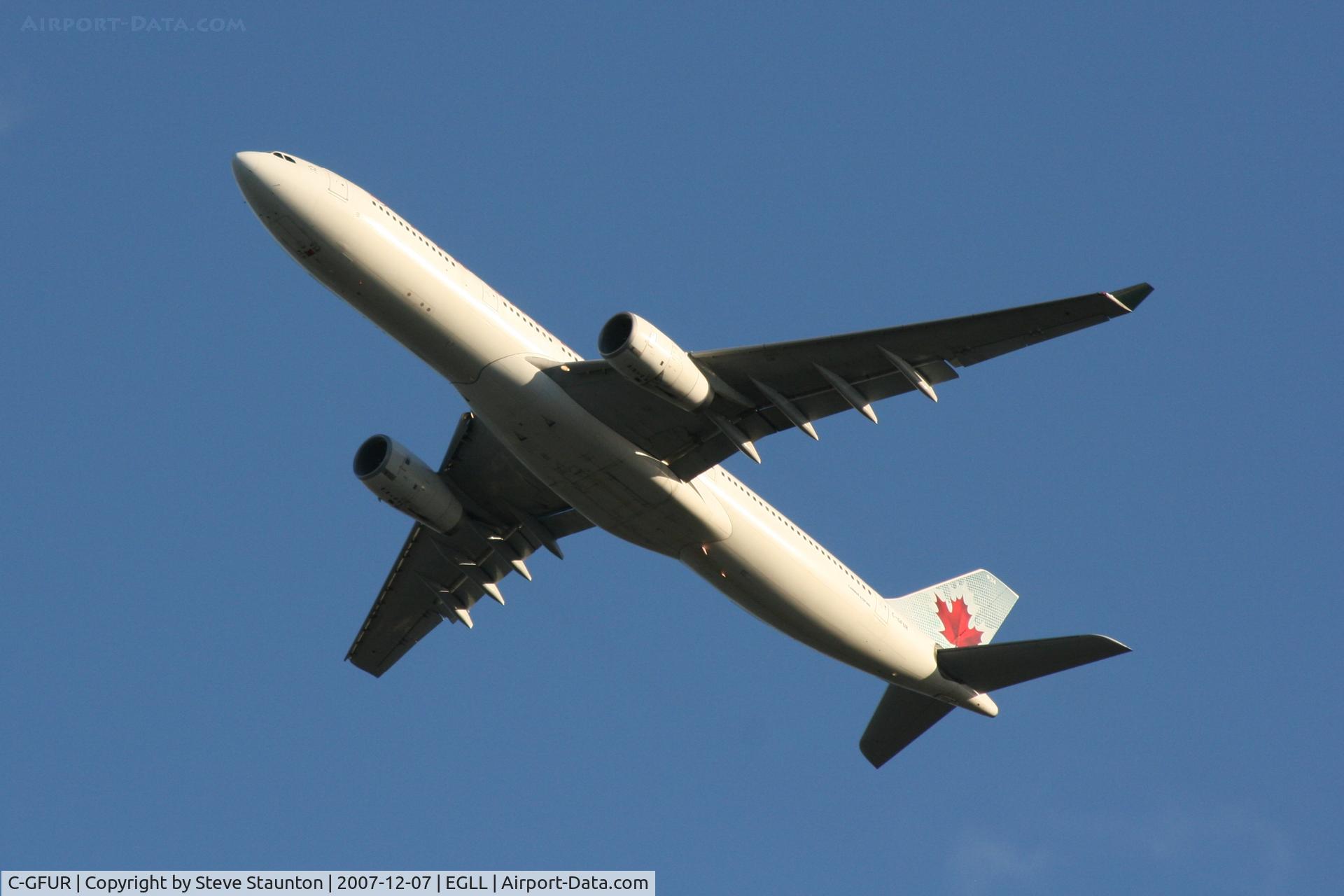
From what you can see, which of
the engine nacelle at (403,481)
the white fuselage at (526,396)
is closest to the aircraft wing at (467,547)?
the engine nacelle at (403,481)

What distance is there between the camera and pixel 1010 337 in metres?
27.7

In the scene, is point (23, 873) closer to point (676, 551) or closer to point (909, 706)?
point (676, 551)

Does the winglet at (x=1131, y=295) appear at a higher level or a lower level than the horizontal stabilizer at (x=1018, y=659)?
higher

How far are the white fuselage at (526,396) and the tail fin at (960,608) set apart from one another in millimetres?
4768

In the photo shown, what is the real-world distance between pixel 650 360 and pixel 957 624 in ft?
47.6

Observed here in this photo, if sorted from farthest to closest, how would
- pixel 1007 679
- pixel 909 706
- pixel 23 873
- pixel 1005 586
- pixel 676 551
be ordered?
pixel 1005 586, pixel 909 706, pixel 1007 679, pixel 676 551, pixel 23 873

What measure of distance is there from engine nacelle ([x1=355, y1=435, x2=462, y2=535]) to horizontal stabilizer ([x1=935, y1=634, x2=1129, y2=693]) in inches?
471

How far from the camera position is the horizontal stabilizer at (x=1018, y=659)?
33.2m

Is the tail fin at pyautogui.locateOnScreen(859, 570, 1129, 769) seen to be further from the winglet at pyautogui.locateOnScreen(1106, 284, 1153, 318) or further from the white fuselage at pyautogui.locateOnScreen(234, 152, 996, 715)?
the winglet at pyautogui.locateOnScreen(1106, 284, 1153, 318)

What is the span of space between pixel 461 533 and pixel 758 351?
409 inches

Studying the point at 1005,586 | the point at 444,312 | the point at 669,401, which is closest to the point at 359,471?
the point at 444,312

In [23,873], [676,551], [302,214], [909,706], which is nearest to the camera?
[23,873]

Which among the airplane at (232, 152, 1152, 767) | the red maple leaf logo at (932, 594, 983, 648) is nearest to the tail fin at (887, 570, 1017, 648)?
the red maple leaf logo at (932, 594, 983, 648)

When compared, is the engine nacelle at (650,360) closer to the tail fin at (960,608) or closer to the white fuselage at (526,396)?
the white fuselage at (526,396)
